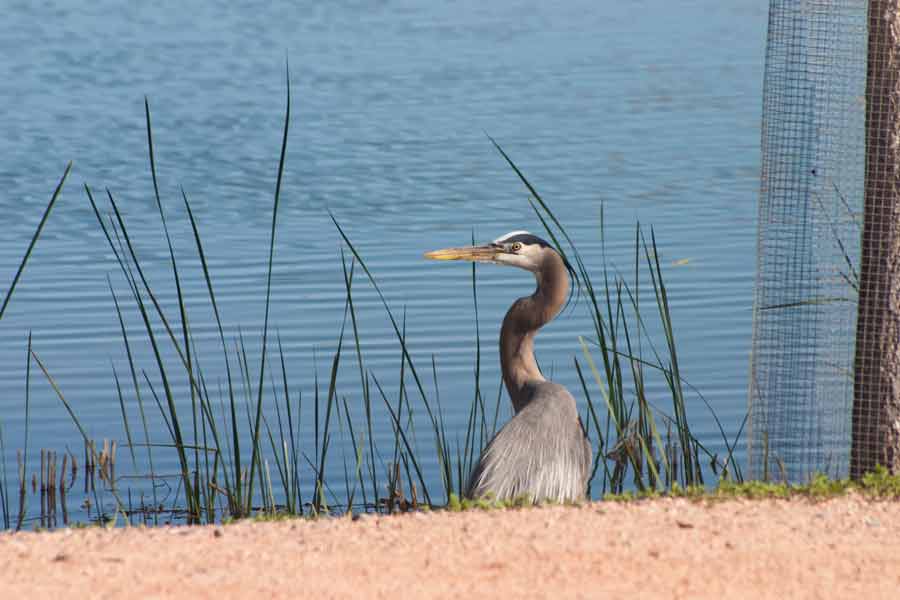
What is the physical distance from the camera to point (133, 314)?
9695mm

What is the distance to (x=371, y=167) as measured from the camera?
14258mm

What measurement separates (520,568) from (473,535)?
305mm

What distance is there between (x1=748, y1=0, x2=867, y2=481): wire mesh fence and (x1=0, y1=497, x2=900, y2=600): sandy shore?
41.8 inches

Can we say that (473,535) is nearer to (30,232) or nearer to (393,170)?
(30,232)

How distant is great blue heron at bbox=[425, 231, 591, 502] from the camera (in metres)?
5.81

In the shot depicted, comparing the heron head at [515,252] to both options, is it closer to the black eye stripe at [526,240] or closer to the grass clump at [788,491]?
the black eye stripe at [526,240]

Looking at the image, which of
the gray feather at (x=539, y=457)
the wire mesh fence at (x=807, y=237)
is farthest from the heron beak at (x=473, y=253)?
the wire mesh fence at (x=807, y=237)

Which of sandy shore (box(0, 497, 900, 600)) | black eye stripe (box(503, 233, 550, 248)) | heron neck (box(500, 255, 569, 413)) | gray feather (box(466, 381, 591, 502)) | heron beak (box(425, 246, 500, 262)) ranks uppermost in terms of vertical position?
black eye stripe (box(503, 233, 550, 248))

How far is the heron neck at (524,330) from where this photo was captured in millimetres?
6520

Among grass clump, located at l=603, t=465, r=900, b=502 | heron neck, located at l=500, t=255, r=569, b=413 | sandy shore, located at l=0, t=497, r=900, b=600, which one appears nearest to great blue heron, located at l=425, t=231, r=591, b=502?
heron neck, located at l=500, t=255, r=569, b=413

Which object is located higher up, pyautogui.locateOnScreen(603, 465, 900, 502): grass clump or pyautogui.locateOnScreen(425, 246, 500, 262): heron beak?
pyautogui.locateOnScreen(425, 246, 500, 262): heron beak

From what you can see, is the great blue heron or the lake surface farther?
the lake surface

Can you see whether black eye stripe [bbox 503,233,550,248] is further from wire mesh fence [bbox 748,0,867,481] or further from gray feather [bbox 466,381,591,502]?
wire mesh fence [bbox 748,0,867,481]

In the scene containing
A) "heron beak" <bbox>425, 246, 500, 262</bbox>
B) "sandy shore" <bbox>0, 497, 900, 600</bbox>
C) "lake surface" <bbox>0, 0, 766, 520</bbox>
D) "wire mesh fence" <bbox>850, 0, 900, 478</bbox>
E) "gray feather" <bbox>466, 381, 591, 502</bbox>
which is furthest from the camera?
"lake surface" <bbox>0, 0, 766, 520</bbox>
